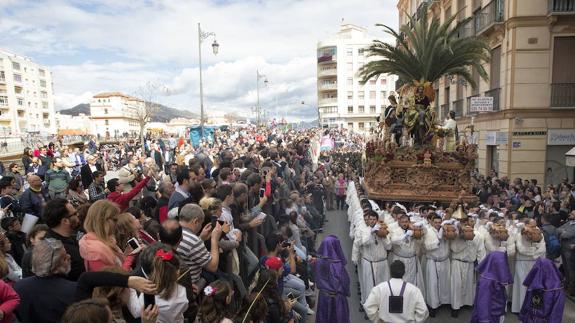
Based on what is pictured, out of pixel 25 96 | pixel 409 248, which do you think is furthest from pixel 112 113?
pixel 409 248

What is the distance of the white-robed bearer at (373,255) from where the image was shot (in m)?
6.93

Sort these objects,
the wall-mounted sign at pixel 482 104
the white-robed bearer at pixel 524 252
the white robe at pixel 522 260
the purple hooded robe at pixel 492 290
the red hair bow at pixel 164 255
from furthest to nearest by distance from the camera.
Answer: the wall-mounted sign at pixel 482 104 < the white robe at pixel 522 260 < the white-robed bearer at pixel 524 252 < the purple hooded robe at pixel 492 290 < the red hair bow at pixel 164 255

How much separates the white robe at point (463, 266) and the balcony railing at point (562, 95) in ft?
34.1

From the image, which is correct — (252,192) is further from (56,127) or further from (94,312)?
(56,127)

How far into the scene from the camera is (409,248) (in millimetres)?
6898

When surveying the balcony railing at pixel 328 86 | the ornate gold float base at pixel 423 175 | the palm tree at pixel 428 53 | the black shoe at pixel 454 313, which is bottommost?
the black shoe at pixel 454 313

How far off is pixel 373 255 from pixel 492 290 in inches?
78.4

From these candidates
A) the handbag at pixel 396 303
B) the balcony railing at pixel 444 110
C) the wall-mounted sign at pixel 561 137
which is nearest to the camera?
the handbag at pixel 396 303

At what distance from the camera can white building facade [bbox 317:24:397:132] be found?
2680 inches

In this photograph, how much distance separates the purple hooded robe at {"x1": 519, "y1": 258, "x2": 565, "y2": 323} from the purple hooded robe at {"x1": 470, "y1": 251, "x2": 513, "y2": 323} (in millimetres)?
382

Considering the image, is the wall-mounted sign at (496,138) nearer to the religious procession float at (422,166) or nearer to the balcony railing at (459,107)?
the balcony railing at (459,107)

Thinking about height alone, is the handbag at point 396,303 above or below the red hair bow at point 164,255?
below

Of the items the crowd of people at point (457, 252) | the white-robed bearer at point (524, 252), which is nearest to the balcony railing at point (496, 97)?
the crowd of people at point (457, 252)

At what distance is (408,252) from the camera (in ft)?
22.6
